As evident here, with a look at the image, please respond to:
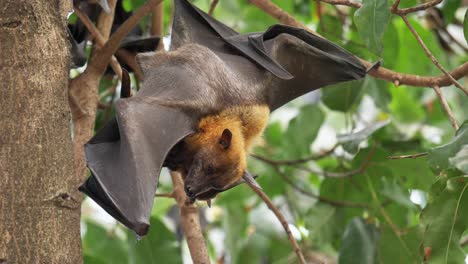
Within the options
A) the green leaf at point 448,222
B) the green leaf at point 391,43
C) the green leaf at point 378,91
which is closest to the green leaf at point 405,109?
the green leaf at point 378,91

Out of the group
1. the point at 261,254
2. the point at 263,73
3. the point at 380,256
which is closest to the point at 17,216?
the point at 263,73

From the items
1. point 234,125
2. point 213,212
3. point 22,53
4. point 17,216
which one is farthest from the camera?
point 213,212

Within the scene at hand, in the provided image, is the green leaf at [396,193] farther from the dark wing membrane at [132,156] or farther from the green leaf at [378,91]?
the dark wing membrane at [132,156]

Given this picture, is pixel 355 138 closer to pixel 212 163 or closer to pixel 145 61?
pixel 212 163

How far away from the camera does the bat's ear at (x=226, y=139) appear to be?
2625 millimetres

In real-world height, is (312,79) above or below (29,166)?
below

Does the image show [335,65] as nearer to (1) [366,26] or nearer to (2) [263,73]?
(2) [263,73]

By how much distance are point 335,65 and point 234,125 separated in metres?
0.64

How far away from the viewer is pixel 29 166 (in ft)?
6.70

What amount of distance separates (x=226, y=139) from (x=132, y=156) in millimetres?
470

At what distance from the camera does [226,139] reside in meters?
2.66

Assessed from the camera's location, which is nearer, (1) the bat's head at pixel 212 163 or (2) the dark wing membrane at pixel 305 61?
(1) the bat's head at pixel 212 163

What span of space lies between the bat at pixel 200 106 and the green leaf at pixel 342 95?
649 mm

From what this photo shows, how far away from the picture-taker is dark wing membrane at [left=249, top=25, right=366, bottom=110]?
3.06 meters
